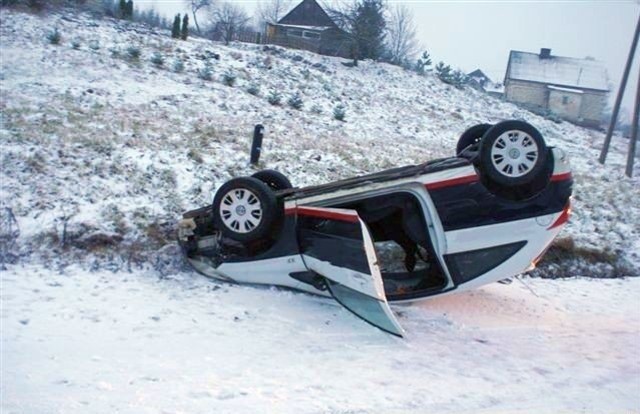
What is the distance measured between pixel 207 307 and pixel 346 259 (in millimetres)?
1300

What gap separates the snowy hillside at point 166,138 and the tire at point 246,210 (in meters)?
1.19

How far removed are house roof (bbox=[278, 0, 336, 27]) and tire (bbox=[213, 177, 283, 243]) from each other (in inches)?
1136

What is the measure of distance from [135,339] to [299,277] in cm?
156

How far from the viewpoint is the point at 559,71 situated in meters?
46.1

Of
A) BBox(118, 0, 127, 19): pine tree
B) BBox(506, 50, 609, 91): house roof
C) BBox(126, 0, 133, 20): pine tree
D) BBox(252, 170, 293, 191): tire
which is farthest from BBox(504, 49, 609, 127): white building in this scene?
BBox(252, 170, 293, 191): tire

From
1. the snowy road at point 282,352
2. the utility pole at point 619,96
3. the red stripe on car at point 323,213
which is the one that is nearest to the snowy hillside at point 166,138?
the utility pole at point 619,96

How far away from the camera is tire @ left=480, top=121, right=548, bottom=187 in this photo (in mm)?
4887

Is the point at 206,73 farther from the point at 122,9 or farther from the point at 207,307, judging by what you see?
the point at 207,307

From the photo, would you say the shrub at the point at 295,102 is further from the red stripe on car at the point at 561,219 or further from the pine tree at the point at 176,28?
the red stripe on car at the point at 561,219

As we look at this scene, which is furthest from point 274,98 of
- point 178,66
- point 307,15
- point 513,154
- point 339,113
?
point 307,15

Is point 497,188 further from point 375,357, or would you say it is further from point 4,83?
point 4,83

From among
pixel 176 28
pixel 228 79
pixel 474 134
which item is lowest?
pixel 474 134

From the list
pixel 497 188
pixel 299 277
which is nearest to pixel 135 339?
pixel 299 277

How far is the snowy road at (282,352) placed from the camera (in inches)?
143
